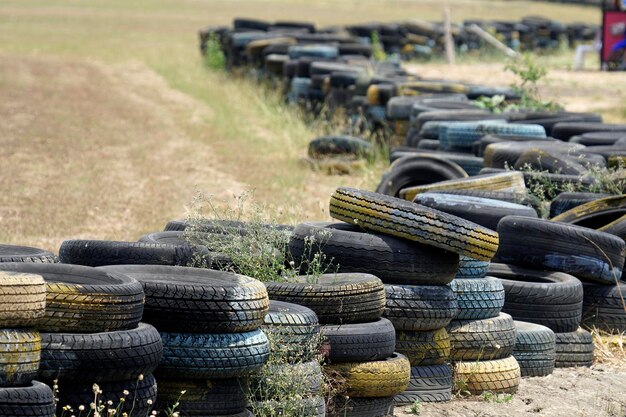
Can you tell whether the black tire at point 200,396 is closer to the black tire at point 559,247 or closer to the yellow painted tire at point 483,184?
the black tire at point 559,247

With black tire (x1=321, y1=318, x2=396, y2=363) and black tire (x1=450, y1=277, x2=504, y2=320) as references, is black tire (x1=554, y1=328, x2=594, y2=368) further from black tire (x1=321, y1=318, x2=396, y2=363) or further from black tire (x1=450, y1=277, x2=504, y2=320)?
black tire (x1=321, y1=318, x2=396, y2=363)

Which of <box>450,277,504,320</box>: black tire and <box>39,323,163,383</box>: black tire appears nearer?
<box>39,323,163,383</box>: black tire

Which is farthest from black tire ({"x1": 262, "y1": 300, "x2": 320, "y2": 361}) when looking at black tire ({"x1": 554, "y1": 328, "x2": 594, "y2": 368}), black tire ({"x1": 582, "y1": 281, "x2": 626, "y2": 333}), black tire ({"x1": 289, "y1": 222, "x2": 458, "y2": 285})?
black tire ({"x1": 582, "y1": 281, "x2": 626, "y2": 333})

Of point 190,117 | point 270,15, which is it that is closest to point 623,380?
point 190,117

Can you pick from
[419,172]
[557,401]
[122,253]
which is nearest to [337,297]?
[122,253]

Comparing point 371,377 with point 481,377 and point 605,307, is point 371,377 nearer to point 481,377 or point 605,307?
point 481,377

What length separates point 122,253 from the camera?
6.21 meters

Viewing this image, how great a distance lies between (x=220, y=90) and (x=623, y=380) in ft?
62.4

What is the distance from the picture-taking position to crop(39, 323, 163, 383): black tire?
4.79 metres

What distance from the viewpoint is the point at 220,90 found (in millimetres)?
25734

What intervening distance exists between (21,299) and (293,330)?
1.55 metres

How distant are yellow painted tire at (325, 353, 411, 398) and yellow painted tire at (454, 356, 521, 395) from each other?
0.94 metres

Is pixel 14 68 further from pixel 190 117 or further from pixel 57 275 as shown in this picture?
pixel 57 275

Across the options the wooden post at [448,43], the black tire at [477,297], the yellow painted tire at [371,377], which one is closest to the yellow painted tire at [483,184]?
the black tire at [477,297]
